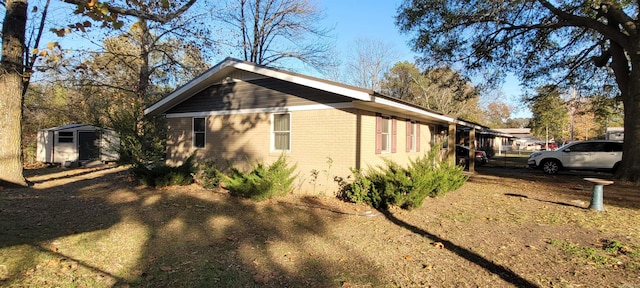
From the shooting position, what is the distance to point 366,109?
9.84 m

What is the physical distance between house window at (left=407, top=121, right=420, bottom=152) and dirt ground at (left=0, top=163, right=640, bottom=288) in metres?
4.24

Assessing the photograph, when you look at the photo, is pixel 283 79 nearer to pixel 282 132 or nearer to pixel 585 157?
pixel 282 132

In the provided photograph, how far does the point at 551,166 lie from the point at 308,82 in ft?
47.9

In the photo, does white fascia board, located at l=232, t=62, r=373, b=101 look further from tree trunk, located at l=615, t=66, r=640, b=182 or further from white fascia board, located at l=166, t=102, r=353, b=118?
tree trunk, located at l=615, t=66, r=640, b=182

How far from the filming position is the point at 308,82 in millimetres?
9352

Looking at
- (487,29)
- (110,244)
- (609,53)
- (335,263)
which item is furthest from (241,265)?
(609,53)

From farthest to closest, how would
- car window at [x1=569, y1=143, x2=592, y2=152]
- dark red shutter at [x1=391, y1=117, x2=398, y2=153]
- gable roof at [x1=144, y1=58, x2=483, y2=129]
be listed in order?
car window at [x1=569, y1=143, x2=592, y2=152] → dark red shutter at [x1=391, y1=117, x2=398, y2=153] → gable roof at [x1=144, y1=58, x2=483, y2=129]

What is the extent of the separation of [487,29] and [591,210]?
32.9 ft

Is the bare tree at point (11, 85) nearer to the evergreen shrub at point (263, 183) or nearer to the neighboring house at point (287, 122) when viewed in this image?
the neighboring house at point (287, 122)

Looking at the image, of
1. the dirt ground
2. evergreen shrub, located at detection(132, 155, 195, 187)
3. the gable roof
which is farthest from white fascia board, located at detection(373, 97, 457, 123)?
evergreen shrub, located at detection(132, 155, 195, 187)

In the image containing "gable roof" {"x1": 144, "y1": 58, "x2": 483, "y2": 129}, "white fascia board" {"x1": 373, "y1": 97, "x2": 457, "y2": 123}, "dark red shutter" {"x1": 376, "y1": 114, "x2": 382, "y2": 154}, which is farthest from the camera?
"dark red shutter" {"x1": 376, "y1": 114, "x2": 382, "y2": 154}

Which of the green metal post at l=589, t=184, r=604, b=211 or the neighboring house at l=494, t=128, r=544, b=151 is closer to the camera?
the green metal post at l=589, t=184, r=604, b=211

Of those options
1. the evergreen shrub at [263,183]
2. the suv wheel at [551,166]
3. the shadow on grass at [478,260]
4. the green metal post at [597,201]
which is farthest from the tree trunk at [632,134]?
the evergreen shrub at [263,183]

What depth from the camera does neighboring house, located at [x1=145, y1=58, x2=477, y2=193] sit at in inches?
374
